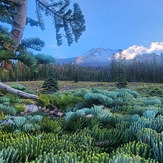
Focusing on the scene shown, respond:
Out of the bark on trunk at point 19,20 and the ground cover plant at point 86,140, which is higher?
the bark on trunk at point 19,20

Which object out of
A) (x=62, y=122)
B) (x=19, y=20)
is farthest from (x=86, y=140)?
(x=19, y=20)

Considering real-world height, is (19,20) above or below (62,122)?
above

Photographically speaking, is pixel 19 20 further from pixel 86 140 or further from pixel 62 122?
pixel 86 140

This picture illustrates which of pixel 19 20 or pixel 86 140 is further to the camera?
pixel 19 20

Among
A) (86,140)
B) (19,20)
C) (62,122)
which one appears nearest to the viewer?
(86,140)

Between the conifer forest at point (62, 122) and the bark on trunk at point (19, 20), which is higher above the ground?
the bark on trunk at point (19, 20)

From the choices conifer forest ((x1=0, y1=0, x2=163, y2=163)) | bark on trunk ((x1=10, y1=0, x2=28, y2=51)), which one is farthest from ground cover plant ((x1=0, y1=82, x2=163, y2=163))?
bark on trunk ((x1=10, y1=0, x2=28, y2=51))

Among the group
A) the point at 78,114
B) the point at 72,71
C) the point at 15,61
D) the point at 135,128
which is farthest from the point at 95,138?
the point at 72,71

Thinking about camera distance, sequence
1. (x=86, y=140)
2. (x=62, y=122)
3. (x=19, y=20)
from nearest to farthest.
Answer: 1. (x=86, y=140)
2. (x=62, y=122)
3. (x=19, y=20)

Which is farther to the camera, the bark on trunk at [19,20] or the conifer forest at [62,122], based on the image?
the bark on trunk at [19,20]

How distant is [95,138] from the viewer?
5.54 feet

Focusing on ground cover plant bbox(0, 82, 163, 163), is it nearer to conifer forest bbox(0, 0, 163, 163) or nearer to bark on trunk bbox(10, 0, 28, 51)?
conifer forest bbox(0, 0, 163, 163)

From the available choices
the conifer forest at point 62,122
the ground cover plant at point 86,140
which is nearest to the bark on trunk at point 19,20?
the conifer forest at point 62,122

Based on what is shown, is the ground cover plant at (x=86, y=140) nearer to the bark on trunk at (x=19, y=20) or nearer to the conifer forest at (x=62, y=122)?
the conifer forest at (x=62, y=122)
